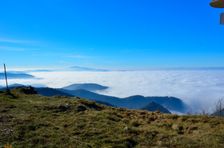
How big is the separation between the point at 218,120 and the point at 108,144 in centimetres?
596

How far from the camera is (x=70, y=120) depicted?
43.5 feet

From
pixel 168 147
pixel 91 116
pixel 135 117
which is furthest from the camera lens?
pixel 135 117

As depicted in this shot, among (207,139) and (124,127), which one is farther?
(124,127)

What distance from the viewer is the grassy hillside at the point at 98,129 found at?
33.1 feet

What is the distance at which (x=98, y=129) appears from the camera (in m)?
11.8

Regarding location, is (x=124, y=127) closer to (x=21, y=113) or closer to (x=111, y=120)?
(x=111, y=120)

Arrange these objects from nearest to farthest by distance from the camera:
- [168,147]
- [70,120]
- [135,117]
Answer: [168,147]
[70,120]
[135,117]

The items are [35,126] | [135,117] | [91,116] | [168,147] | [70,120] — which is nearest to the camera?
[168,147]

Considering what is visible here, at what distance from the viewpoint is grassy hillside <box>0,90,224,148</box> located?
398 inches

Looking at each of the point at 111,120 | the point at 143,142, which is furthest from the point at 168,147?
the point at 111,120

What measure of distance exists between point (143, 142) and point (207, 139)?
2268 millimetres

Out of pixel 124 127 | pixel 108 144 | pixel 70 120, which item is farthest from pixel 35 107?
pixel 108 144

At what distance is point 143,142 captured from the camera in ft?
34.1

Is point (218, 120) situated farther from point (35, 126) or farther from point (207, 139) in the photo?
point (35, 126)
